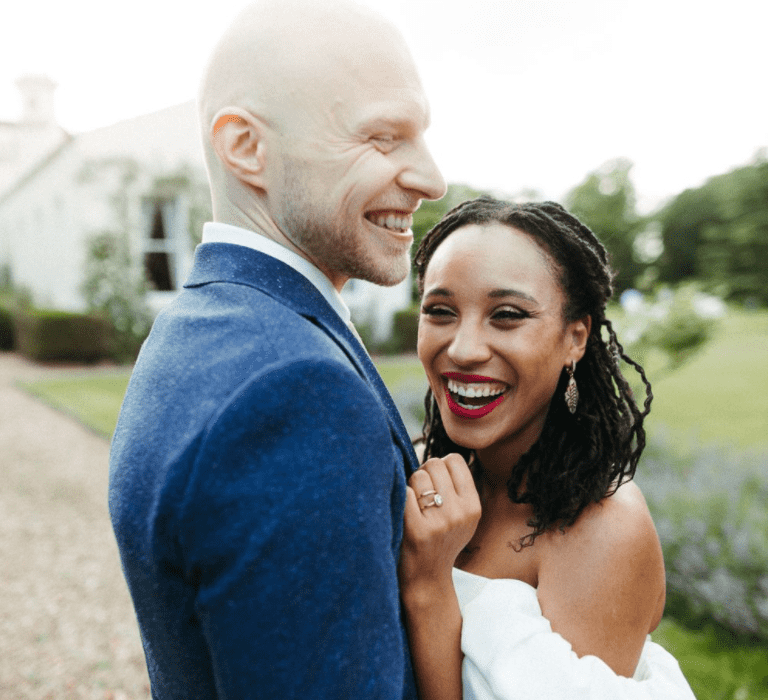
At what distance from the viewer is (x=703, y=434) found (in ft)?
27.8

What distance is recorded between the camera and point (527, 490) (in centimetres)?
194

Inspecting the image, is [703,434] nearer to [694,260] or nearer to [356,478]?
[694,260]

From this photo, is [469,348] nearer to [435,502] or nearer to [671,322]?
[435,502]

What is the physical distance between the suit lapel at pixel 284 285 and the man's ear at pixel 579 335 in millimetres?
801

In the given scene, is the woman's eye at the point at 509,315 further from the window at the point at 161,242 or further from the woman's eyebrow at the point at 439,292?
the window at the point at 161,242

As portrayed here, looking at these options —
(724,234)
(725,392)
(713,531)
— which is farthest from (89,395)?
(725,392)

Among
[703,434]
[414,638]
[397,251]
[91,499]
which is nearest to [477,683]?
[414,638]

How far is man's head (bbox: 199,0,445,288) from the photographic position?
1.26 meters

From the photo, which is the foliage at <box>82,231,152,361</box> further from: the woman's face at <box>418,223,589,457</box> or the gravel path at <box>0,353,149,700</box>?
the woman's face at <box>418,223,589,457</box>

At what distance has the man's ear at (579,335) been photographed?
1973 millimetres

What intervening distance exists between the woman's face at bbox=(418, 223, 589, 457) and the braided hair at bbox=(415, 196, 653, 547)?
63mm

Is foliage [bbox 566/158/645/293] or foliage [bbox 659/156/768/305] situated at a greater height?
foliage [bbox 566/158/645/293]

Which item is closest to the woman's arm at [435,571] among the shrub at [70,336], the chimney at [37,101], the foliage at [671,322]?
the foliage at [671,322]

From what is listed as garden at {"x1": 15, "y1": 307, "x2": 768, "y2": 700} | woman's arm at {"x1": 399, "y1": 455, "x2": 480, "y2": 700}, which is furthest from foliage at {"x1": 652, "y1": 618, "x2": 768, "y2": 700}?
woman's arm at {"x1": 399, "y1": 455, "x2": 480, "y2": 700}
